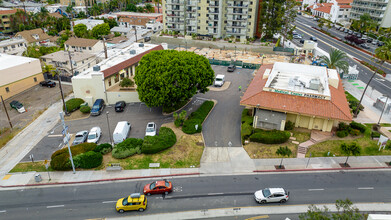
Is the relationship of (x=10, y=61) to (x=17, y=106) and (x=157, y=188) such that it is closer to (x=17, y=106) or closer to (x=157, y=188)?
(x=17, y=106)

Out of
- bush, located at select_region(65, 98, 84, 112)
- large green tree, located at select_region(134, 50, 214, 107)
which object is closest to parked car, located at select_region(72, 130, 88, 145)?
bush, located at select_region(65, 98, 84, 112)

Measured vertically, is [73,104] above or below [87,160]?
above

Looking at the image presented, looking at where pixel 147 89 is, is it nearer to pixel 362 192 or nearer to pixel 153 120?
pixel 153 120

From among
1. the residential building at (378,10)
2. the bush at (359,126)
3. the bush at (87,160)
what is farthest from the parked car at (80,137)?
the residential building at (378,10)

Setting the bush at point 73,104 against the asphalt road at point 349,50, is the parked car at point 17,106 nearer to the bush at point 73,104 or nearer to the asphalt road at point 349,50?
the bush at point 73,104

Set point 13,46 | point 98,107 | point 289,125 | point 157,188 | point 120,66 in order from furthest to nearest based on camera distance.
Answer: point 13,46 < point 120,66 < point 98,107 < point 289,125 < point 157,188

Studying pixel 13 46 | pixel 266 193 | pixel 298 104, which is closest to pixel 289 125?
pixel 298 104

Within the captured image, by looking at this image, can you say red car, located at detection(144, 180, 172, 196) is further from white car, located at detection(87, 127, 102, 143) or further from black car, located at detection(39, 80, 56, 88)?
black car, located at detection(39, 80, 56, 88)
